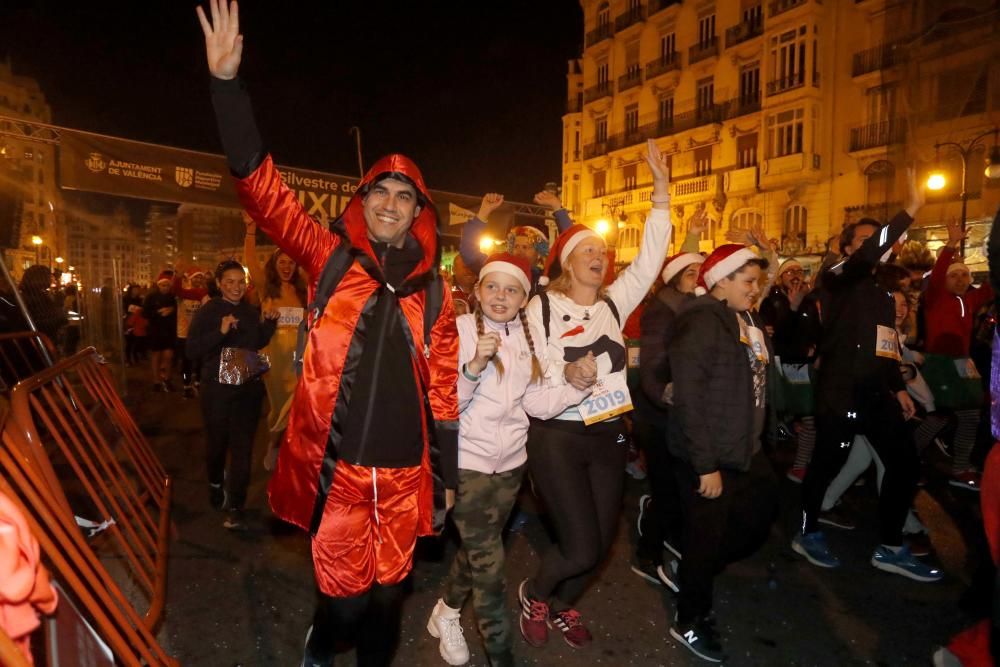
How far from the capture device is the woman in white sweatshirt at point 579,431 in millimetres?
3289

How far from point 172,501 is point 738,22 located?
3777 cm

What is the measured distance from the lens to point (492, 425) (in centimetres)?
309

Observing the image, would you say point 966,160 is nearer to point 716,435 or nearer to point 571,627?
point 716,435

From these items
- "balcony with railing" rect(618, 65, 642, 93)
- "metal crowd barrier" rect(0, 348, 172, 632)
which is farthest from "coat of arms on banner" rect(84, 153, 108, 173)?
"balcony with railing" rect(618, 65, 642, 93)

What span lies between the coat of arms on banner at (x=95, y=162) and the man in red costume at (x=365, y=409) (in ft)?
35.1

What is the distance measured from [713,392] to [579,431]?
27.2 inches

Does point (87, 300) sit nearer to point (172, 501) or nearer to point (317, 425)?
point (172, 501)

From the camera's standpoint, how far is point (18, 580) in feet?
3.90

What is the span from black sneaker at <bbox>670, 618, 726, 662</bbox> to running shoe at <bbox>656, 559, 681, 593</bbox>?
1.98 feet

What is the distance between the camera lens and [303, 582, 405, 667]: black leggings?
268 centimetres

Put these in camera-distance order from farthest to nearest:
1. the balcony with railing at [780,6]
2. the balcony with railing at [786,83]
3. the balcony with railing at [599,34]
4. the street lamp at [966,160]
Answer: the balcony with railing at [599,34] → the balcony with railing at [780,6] → the balcony with railing at [786,83] → the street lamp at [966,160]

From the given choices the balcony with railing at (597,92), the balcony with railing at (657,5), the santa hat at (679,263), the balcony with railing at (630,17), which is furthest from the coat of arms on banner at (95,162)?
the balcony with railing at (597,92)

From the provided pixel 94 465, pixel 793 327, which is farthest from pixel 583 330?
pixel 793 327

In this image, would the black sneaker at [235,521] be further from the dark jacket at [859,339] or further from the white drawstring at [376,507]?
the dark jacket at [859,339]
